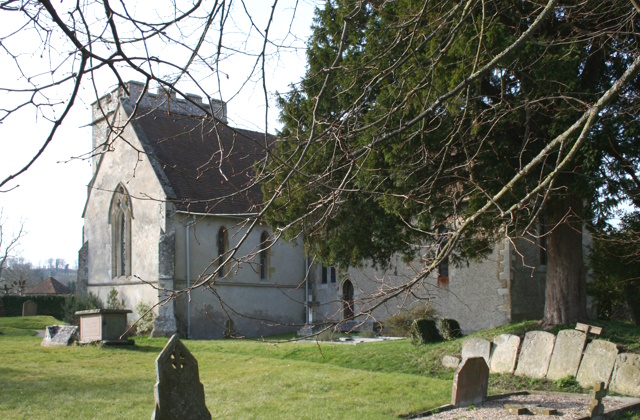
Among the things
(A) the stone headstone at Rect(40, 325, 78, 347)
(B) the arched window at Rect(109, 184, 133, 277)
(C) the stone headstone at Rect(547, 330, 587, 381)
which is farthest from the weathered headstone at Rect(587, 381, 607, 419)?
(B) the arched window at Rect(109, 184, 133, 277)

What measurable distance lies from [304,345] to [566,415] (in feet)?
30.8

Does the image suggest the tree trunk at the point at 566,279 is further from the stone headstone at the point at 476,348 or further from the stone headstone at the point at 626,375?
the stone headstone at the point at 626,375

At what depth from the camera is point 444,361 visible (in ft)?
45.3

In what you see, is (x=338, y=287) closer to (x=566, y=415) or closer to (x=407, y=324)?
(x=407, y=324)

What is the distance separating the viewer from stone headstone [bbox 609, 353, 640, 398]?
1059cm

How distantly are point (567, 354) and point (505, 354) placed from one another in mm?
1398

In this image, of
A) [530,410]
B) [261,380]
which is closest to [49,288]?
[261,380]

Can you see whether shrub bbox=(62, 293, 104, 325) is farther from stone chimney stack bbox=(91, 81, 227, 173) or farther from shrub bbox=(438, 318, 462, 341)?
shrub bbox=(438, 318, 462, 341)

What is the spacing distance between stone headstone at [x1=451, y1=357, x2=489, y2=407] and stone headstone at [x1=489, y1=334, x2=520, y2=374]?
8.87 feet

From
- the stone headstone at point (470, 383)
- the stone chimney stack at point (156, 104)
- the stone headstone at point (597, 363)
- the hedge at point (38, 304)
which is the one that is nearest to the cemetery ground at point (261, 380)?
the stone headstone at point (597, 363)

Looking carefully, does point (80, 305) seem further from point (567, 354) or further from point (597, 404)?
point (597, 404)

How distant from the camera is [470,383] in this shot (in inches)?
395

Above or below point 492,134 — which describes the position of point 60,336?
below

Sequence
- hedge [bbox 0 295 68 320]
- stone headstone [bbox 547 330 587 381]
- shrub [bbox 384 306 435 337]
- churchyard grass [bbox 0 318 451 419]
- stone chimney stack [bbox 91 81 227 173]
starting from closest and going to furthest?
stone chimney stack [bbox 91 81 227 173]
churchyard grass [bbox 0 318 451 419]
stone headstone [bbox 547 330 587 381]
shrub [bbox 384 306 435 337]
hedge [bbox 0 295 68 320]
